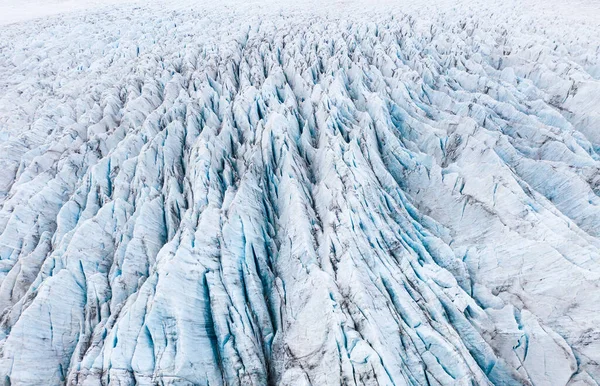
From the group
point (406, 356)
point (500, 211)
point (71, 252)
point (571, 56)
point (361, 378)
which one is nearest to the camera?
point (361, 378)

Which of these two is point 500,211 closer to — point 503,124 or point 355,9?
point 503,124

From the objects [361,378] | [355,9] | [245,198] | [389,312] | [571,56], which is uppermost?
[355,9]

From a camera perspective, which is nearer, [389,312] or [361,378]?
[361,378]

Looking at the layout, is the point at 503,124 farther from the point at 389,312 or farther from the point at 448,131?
the point at 389,312

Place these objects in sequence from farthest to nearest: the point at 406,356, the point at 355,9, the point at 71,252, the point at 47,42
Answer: the point at 355,9 < the point at 47,42 < the point at 71,252 < the point at 406,356

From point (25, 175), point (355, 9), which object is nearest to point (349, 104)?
point (25, 175)

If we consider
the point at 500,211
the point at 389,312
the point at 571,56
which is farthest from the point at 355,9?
the point at 389,312

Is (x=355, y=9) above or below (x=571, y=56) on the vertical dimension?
above
